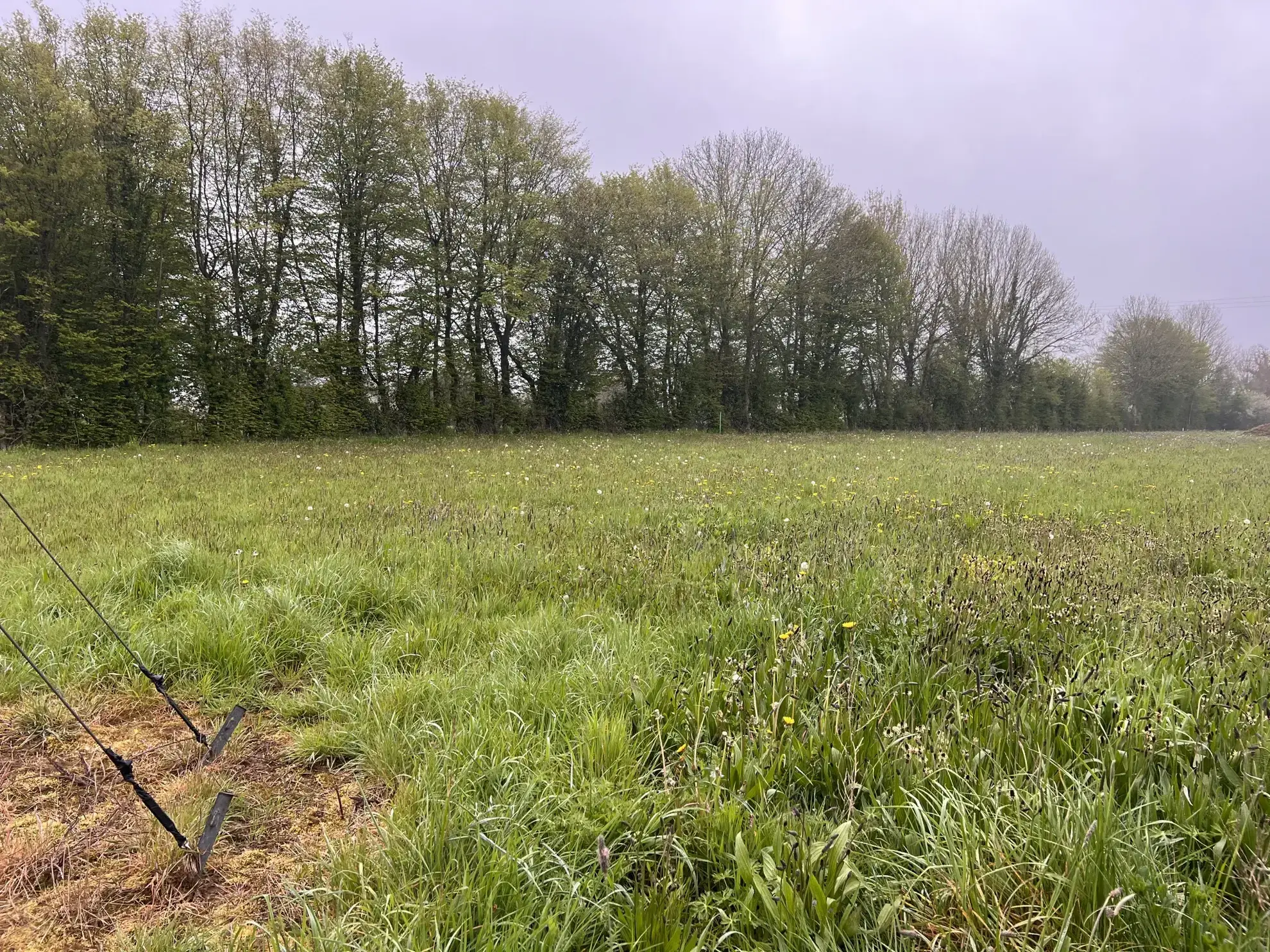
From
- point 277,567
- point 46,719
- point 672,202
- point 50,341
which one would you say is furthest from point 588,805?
point 672,202

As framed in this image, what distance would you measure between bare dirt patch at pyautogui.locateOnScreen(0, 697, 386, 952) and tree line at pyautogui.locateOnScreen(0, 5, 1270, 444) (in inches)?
877

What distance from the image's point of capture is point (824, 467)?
12.2 m

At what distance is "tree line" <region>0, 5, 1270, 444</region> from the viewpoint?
60.8 ft

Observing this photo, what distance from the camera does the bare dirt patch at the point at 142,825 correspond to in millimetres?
1733

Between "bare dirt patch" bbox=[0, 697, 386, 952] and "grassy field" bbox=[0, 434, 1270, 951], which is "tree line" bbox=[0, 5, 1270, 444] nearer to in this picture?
"grassy field" bbox=[0, 434, 1270, 951]

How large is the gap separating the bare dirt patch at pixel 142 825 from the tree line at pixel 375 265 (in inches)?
877

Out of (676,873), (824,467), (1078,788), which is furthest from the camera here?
(824,467)

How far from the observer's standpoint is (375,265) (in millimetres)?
23812

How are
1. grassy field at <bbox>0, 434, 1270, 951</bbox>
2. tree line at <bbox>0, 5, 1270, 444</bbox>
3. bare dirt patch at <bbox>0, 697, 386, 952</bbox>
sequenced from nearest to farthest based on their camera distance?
grassy field at <bbox>0, 434, 1270, 951</bbox> < bare dirt patch at <bbox>0, 697, 386, 952</bbox> < tree line at <bbox>0, 5, 1270, 444</bbox>

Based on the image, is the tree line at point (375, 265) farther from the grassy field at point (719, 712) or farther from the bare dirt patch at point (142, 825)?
the bare dirt patch at point (142, 825)

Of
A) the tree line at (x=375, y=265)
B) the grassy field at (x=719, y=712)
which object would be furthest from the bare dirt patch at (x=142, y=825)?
the tree line at (x=375, y=265)

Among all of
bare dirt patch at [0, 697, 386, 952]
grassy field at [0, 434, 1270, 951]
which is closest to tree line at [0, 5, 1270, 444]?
grassy field at [0, 434, 1270, 951]

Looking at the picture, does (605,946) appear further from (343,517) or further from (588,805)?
(343,517)

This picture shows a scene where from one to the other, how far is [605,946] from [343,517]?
6.10 metres
